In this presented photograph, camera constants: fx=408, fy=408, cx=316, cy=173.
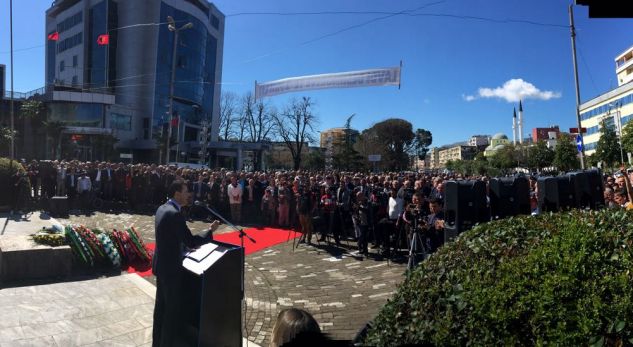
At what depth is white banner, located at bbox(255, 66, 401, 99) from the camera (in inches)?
444

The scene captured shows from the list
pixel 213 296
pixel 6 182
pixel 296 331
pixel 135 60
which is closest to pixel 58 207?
pixel 6 182

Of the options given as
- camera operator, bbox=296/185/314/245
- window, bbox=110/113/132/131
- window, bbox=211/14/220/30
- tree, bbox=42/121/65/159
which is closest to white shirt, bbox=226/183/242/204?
camera operator, bbox=296/185/314/245

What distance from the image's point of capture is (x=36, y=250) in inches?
287

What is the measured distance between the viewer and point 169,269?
3.93 meters

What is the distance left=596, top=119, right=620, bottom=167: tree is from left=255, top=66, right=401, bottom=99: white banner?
40.7 metres

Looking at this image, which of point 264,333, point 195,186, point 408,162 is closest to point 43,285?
point 264,333

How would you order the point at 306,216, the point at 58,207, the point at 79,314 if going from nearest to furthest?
the point at 79,314 → the point at 306,216 → the point at 58,207

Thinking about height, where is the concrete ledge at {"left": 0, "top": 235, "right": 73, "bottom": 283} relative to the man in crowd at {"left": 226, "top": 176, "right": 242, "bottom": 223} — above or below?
below

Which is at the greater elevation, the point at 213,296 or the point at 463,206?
the point at 463,206

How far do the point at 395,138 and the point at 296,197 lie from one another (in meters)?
70.4

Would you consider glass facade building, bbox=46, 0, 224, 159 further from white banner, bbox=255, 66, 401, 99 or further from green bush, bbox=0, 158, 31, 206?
white banner, bbox=255, 66, 401, 99

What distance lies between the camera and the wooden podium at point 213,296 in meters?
3.63

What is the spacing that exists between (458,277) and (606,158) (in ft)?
161

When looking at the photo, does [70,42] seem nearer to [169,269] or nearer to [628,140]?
[628,140]
